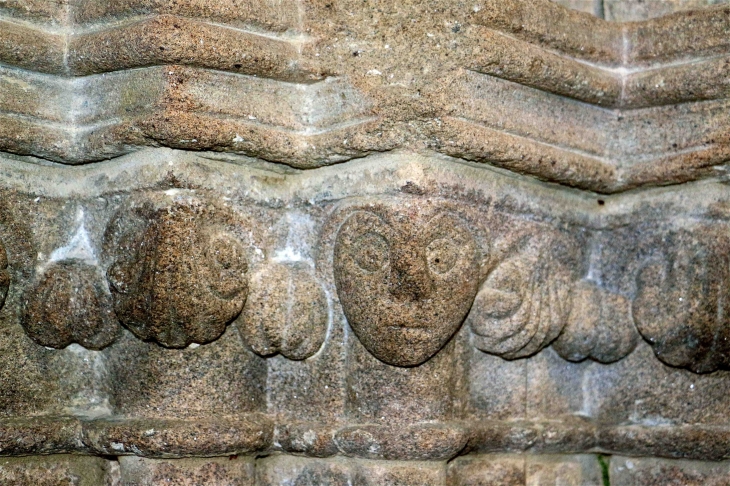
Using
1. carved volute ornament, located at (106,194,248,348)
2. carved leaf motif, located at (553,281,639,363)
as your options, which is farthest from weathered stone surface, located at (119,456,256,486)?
carved leaf motif, located at (553,281,639,363)

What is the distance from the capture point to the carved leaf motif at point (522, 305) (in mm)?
2037

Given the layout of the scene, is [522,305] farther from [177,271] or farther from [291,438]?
[177,271]

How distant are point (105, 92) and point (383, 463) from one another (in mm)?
892

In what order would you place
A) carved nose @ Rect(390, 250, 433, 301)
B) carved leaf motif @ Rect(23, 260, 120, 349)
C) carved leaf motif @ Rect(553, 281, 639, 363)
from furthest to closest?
carved leaf motif @ Rect(553, 281, 639, 363), carved leaf motif @ Rect(23, 260, 120, 349), carved nose @ Rect(390, 250, 433, 301)

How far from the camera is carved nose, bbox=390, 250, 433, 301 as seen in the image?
1907mm

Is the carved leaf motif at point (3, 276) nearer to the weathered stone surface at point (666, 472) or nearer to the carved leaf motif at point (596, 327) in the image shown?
the carved leaf motif at point (596, 327)

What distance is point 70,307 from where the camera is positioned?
201cm

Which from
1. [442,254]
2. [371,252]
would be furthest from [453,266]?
[371,252]

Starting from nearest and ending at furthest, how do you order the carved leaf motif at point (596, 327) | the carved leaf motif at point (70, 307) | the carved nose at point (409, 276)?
1. the carved nose at point (409, 276)
2. the carved leaf motif at point (70, 307)
3. the carved leaf motif at point (596, 327)

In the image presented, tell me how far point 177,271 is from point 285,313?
9.1 inches

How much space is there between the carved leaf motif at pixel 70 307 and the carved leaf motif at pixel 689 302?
1066 millimetres

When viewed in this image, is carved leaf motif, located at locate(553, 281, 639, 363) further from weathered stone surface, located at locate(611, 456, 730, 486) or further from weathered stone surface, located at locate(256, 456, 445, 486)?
weathered stone surface, located at locate(256, 456, 445, 486)

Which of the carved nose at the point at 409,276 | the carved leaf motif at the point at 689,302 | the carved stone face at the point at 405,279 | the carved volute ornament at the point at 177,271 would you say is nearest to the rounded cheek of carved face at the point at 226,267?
the carved volute ornament at the point at 177,271

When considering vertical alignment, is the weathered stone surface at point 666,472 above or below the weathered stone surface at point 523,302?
below
